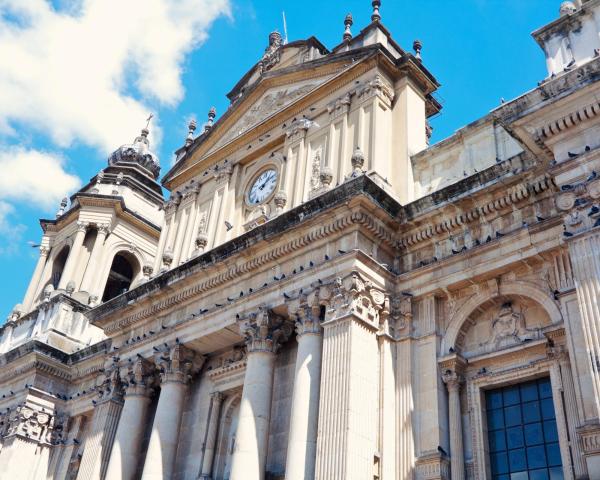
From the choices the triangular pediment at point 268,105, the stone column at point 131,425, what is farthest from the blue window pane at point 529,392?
the triangular pediment at point 268,105

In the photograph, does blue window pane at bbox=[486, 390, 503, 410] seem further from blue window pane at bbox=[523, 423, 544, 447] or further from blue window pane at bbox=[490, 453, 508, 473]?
blue window pane at bbox=[490, 453, 508, 473]

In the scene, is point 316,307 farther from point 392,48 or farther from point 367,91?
point 392,48

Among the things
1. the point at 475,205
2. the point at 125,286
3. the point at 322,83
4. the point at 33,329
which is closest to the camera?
the point at 475,205

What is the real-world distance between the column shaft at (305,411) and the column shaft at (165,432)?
494 cm

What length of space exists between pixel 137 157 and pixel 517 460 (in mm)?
28860

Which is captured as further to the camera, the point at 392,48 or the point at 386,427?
the point at 392,48

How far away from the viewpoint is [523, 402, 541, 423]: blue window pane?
49.5ft

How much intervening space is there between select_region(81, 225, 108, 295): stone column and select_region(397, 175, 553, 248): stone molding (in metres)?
17.6

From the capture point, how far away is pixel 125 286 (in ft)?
119

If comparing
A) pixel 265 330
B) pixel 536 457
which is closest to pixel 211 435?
pixel 265 330

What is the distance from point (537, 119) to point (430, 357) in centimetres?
571

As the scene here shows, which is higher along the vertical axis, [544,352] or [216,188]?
[216,188]

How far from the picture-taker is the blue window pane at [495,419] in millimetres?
15555

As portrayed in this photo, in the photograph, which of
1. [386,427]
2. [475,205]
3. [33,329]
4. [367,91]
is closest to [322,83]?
[367,91]
